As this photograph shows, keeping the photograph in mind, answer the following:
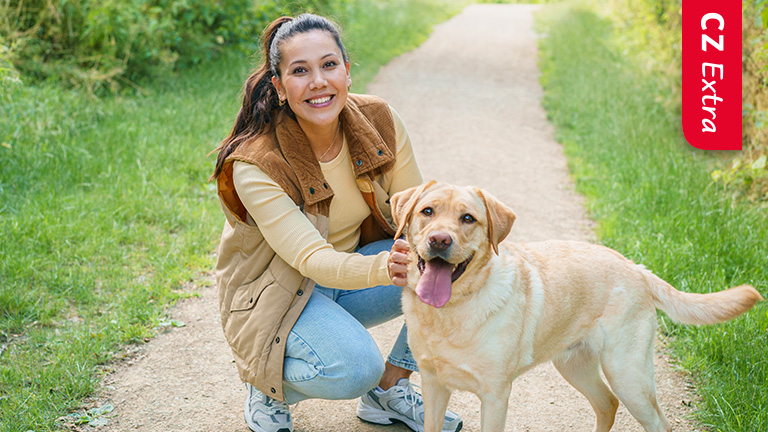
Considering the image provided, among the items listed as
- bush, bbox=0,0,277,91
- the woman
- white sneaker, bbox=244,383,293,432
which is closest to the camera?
the woman

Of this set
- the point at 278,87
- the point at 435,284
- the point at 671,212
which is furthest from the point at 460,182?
the point at 435,284

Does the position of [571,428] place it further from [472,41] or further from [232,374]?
[472,41]

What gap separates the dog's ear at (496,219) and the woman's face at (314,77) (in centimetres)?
88

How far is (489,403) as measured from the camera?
2582 mm

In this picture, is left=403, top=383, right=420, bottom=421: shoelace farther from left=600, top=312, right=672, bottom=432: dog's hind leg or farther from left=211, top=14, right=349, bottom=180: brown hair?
left=211, top=14, right=349, bottom=180: brown hair

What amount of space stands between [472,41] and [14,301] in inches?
487

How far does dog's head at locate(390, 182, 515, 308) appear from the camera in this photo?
2.44 metres

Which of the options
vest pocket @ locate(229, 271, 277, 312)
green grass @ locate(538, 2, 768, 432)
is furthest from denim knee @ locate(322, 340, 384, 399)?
green grass @ locate(538, 2, 768, 432)

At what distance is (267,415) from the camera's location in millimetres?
3064

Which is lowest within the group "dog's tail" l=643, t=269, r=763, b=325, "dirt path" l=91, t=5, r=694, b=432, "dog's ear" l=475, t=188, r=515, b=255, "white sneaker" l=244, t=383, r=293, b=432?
"dirt path" l=91, t=5, r=694, b=432

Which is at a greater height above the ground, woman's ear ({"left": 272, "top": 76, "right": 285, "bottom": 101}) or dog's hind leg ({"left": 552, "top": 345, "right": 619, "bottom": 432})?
woman's ear ({"left": 272, "top": 76, "right": 285, "bottom": 101})

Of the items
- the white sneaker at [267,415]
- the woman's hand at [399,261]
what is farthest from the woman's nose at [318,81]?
the white sneaker at [267,415]

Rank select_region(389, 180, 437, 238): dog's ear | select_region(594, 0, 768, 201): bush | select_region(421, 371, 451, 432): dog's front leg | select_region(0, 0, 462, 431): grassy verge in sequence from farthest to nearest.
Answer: select_region(594, 0, 768, 201): bush
select_region(0, 0, 462, 431): grassy verge
select_region(421, 371, 451, 432): dog's front leg
select_region(389, 180, 437, 238): dog's ear

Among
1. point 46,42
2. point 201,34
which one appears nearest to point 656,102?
point 201,34
